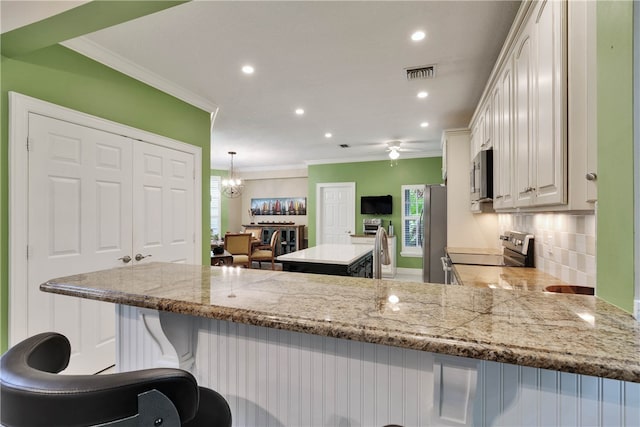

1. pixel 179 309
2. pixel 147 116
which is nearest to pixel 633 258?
pixel 179 309

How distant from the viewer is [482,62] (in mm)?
2418

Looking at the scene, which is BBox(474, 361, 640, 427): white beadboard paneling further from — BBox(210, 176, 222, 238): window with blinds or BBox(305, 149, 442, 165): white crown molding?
BBox(210, 176, 222, 238): window with blinds

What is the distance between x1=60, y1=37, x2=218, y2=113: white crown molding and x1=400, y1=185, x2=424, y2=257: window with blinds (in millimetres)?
4365

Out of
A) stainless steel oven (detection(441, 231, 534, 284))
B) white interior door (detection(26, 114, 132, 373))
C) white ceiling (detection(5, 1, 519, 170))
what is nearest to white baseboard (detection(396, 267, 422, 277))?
stainless steel oven (detection(441, 231, 534, 284))

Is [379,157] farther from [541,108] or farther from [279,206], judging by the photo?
[541,108]

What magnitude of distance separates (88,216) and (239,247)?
3534 mm

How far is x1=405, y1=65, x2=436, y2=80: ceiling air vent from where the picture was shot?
99.2 inches

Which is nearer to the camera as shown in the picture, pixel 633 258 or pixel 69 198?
pixel 633 258

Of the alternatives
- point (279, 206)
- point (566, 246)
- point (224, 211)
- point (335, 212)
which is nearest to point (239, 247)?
point (335, 212)

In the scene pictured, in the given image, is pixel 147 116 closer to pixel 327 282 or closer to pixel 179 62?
pixel 179 62

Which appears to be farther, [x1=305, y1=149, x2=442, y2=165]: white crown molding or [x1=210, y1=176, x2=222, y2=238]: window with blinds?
[x1=210, y1=176, x2=222, y2=238]: window with blinds

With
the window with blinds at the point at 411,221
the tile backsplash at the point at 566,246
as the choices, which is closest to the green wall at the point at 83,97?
the tile backsplash at the point at 566,246

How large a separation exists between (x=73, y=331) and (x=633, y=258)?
2.99 metres

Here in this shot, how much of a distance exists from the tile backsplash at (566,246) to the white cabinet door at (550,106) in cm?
34
